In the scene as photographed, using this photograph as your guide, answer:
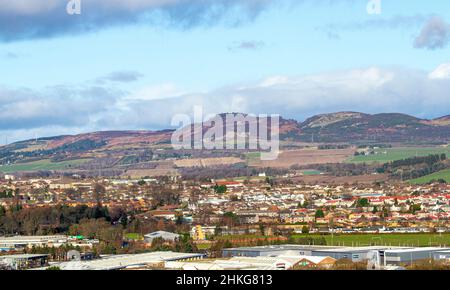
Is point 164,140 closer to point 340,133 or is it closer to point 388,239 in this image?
point 340,133

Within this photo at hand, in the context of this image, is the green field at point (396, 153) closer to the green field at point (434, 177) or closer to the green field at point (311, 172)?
the green field at point (311, 172)

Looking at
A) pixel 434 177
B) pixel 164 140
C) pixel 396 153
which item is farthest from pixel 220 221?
pixel 164 140

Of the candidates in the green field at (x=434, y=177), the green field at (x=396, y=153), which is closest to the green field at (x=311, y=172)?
the green field at (x=396, y=153)

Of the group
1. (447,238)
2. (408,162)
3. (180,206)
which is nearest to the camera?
(447,238)
